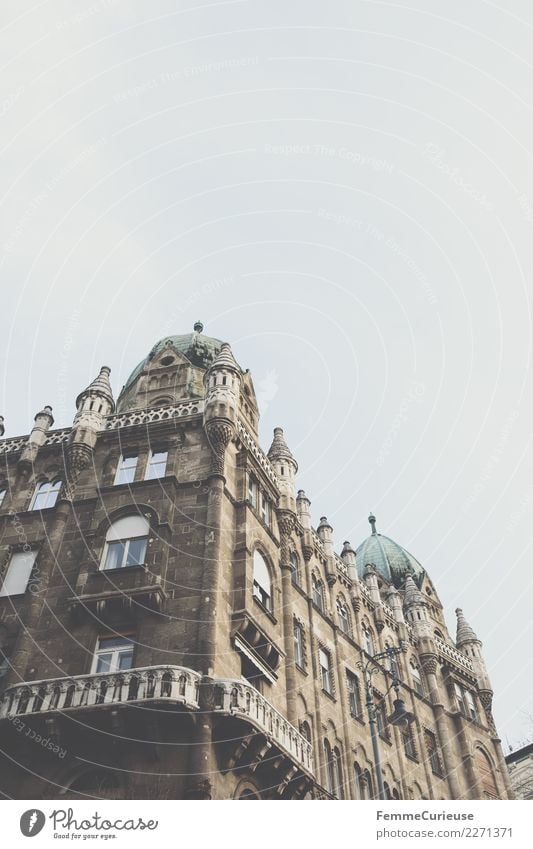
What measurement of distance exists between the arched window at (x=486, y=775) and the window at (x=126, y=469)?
1243 inches

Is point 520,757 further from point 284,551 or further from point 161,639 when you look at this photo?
point 161,639

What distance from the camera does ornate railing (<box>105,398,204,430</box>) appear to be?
37.4 meters

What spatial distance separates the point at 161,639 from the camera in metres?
26.8

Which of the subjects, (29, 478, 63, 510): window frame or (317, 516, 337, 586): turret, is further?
(317, 516, 337, 586): turret

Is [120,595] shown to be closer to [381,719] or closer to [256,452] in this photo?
[256,452]

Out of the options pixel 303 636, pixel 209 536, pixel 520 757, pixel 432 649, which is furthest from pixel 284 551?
pixel 520 757

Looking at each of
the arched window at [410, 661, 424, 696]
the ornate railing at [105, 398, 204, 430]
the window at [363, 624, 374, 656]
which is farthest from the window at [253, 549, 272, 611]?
the arched window at [410, 661, 424, 696]

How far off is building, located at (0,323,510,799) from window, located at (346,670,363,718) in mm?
178

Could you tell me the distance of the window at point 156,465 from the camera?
34.5 meters

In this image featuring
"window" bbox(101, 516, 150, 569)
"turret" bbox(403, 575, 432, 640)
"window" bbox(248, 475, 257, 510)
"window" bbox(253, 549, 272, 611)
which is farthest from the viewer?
"turret" bbox(403, 575, 432, 640)

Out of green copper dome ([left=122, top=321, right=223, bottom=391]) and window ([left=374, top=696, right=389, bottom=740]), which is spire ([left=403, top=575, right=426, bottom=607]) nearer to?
window ([left=374, top=696, right=389, bottom=740])

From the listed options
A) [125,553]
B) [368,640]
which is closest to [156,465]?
[125,553]

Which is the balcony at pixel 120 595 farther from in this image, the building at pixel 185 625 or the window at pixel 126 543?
the window at pixel 126 543

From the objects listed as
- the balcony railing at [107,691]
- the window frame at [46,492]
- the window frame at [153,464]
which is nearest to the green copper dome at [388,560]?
the window frame at [153,464]
